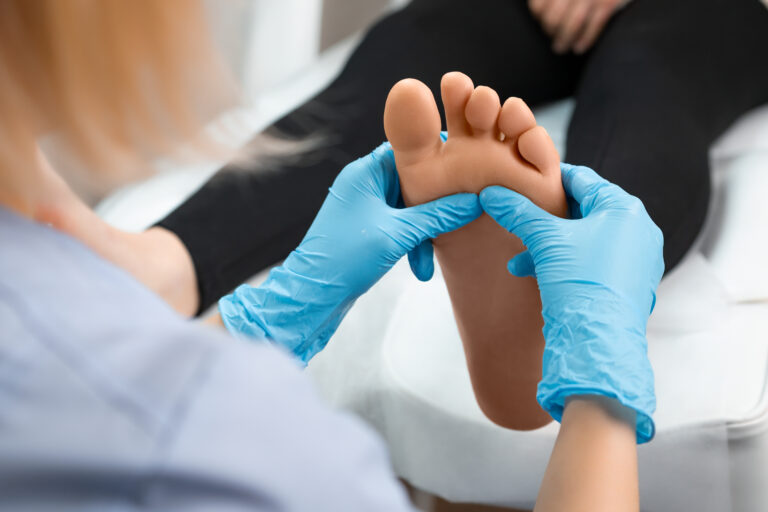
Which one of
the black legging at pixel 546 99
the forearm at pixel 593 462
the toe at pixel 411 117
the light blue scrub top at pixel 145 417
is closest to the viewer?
the light blue scrub top at pixel 145 417

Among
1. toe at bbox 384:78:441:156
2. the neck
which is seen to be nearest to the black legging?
toe at bbox 384:78:441:156

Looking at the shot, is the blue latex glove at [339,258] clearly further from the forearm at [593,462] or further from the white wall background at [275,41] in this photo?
the white wall background at [275,41]

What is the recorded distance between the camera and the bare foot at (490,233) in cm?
65

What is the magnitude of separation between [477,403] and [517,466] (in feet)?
0.25

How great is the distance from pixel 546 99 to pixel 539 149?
1.74 ft

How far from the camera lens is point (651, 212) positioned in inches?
31.3

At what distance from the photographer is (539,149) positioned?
2.12 ft

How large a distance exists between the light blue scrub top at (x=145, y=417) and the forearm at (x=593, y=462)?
19 centimetres

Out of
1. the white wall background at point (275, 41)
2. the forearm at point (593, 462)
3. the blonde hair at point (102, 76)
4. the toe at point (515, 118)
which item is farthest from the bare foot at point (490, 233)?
the white wall background at point (275, 41)

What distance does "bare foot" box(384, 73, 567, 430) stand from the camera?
65cm

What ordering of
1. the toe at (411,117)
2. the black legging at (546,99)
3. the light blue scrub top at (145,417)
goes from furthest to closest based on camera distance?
the black legging at (546,99), the toe at (411,117), the light blue scrub top at (145,417)

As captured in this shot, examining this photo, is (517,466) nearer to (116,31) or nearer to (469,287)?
(469,287)

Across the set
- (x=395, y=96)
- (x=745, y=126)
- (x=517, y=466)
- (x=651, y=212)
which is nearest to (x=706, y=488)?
(x=517, y=466)

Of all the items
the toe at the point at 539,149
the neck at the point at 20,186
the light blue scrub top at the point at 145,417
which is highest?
the neck at the point at 20,186
